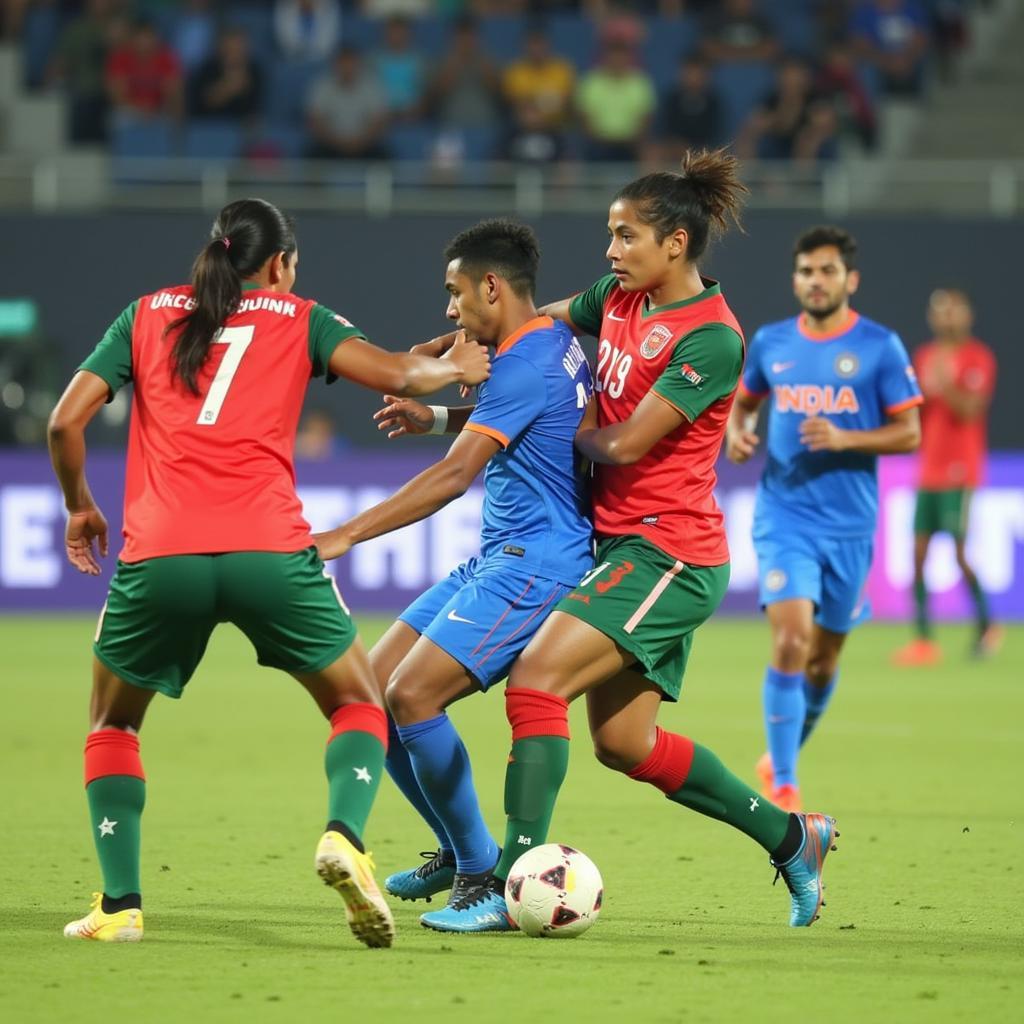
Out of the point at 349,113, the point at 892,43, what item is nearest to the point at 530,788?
the point at 349,113

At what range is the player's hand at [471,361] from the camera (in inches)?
212

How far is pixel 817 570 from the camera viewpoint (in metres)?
8.18

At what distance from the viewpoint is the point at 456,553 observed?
1633 centimetres

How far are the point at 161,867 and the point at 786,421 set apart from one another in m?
3.53

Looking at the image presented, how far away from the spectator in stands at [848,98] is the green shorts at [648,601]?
14092 mm

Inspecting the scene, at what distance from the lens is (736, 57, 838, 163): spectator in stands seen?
18.5 metres

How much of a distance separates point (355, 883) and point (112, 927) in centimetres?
84

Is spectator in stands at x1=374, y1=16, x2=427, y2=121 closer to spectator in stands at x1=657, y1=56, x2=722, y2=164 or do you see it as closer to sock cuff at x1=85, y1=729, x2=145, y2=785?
spectator in stands at x1=657, y1=56, x2=722, y2=164

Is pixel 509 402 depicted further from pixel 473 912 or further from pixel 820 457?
pixel 820 457

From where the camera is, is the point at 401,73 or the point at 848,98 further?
the point at 401,73

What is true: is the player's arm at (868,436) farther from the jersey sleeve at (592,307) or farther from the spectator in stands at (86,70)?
the spectator in stands at (86,70)

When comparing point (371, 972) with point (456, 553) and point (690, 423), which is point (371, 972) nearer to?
point (690, 423)

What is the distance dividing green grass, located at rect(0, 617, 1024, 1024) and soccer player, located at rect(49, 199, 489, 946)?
15.4 inches

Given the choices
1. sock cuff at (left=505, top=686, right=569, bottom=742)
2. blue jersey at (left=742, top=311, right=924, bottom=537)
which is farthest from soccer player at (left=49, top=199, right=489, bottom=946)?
blue jersey at (left=742, top=311, right=924, bottom=537)
